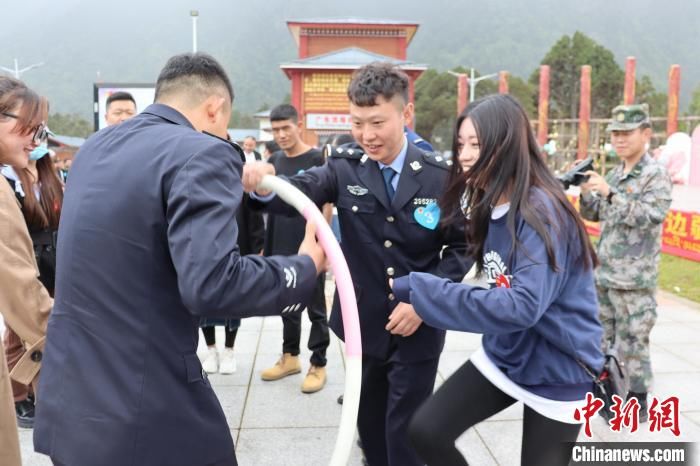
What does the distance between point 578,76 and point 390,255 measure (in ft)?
209

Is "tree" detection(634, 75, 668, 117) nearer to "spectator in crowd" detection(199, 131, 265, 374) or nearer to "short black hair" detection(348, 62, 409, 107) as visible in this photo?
"spectator in crowd" detection(199, 131, 265, 374)

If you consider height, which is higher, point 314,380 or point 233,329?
point 233,329

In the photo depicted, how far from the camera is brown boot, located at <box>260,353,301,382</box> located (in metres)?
4.77

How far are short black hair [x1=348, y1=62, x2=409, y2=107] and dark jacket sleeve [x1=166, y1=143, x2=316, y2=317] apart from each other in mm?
1151

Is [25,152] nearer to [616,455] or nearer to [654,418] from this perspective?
[616,455]

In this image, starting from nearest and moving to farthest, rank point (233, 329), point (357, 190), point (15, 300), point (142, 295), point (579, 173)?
point (142, 295), point (15, 300), point (357, 190), point (579, 173), point (233, 329)

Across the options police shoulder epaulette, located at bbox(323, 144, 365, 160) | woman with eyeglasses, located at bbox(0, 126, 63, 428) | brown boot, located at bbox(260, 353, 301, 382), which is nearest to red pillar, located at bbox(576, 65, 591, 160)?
brown boot, located at bbox(260, 353, 301, 382)

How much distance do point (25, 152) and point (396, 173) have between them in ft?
5.46

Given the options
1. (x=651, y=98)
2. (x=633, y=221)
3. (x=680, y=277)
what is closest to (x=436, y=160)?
(x=633, y=221)

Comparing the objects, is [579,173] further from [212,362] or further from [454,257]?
[212,362]

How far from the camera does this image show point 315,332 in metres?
4.76

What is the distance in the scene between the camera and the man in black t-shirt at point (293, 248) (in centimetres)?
471

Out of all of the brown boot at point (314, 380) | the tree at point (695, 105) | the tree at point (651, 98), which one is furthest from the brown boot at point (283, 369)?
the tree at point (695, 105)

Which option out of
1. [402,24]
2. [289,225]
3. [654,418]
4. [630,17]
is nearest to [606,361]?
[654,418]
